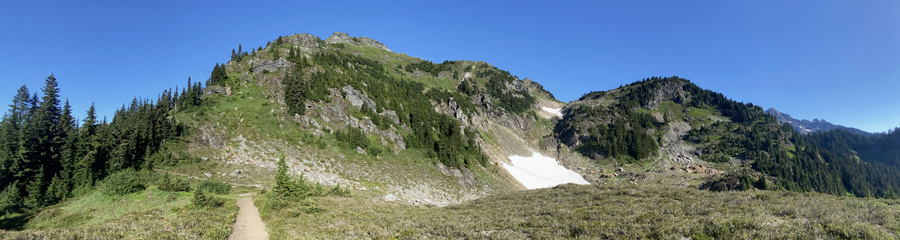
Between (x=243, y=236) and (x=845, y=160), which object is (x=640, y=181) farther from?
(x=845, y=160)

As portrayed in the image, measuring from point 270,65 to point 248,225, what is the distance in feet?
182

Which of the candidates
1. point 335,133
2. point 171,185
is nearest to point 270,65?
point 335,133

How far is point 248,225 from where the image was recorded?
18.6m

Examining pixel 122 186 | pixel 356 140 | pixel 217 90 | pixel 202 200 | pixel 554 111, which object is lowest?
pixel 202 200

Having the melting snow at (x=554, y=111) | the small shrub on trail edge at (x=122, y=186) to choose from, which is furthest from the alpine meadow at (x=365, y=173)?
the melting snow at (x=554, y=111)

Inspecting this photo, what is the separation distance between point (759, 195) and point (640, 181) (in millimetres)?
77467

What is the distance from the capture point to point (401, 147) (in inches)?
2224

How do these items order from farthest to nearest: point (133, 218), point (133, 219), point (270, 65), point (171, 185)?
point (270, 65) < point (171, 185) < point (133, 218) < point (133, 219)

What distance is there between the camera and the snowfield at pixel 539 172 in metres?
79.2

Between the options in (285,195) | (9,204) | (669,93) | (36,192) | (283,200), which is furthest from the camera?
(669,93)

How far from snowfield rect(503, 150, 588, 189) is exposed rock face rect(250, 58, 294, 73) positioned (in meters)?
57.3

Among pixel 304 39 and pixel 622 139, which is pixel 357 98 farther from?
pixel 622 139

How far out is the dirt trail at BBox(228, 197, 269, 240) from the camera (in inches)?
653

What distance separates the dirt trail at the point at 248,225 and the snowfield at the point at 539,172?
60.5 meters
